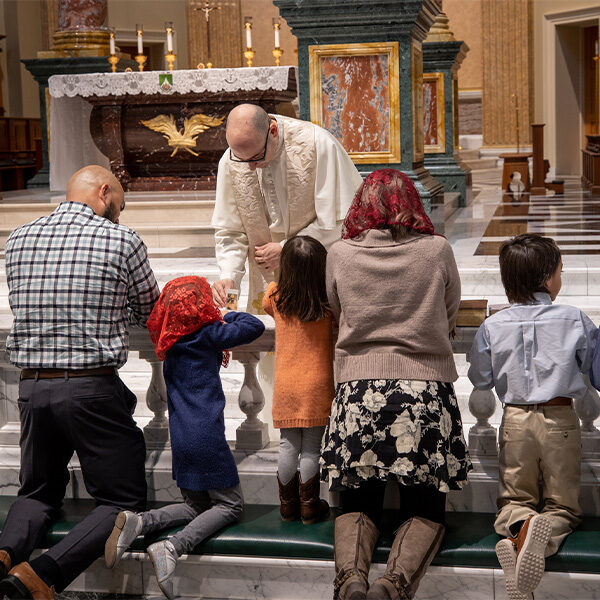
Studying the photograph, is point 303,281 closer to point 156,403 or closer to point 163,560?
point 156,403

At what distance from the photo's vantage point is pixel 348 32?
22.5ft

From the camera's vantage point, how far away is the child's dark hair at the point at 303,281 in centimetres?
317

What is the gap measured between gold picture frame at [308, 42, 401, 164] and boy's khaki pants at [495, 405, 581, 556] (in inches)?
164

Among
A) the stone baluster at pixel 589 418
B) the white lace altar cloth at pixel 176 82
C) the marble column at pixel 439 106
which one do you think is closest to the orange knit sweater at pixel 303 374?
the stone baluster at pixel 589 418

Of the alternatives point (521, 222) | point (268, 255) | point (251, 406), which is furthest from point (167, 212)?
point (251, 406)

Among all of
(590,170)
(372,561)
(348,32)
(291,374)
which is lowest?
(372,561)

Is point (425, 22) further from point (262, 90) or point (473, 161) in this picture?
point (473, 161)

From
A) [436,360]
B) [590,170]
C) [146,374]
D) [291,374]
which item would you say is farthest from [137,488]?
[590,170]

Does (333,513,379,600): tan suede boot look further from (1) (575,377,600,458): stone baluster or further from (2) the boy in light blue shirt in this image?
(1) (575,377,600,458): stone baluster

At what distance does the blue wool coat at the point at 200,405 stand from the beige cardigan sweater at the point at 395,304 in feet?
1.28

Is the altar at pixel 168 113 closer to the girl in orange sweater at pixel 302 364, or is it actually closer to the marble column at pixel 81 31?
the marble column at pixel 81 31

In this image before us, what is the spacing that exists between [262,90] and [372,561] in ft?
22.0

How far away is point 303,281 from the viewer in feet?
10.5

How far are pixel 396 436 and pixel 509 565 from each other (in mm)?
499
